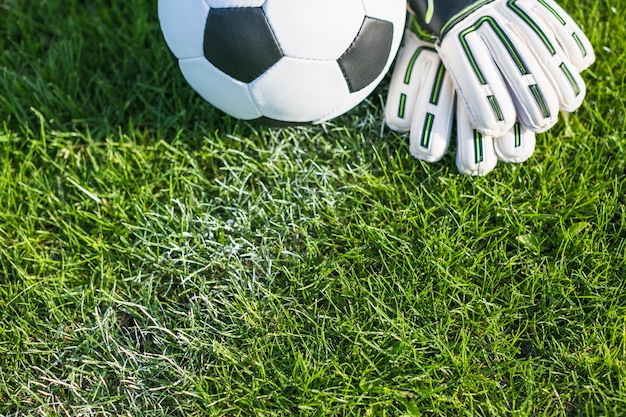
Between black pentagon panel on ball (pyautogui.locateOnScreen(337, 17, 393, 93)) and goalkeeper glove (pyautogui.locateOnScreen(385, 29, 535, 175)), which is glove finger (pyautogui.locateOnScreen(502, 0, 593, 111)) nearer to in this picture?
goalkeeper glove (pyautogui.locateOnScreen(385, 29, 535, 175))

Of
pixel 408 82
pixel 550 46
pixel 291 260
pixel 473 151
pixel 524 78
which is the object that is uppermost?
pixel 550 46

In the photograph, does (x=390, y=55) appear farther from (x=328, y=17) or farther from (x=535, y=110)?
(x=535, y=110)

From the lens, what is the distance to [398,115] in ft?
8.18

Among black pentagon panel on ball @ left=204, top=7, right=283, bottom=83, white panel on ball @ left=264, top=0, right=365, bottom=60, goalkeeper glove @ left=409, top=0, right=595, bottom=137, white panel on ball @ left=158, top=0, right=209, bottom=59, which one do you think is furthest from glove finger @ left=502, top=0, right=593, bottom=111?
white panel on ball @ left=158, top=0, right=209, bottom=59

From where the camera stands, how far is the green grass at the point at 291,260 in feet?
6.84

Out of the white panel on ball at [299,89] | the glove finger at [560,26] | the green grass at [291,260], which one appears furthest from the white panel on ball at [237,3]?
the glove finger at [560,26]

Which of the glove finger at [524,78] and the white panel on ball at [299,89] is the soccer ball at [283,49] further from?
the glove finger at [524,78]

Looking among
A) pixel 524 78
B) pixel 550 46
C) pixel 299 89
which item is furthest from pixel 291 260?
pixel 550 46

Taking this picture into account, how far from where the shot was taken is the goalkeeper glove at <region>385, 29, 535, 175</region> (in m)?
2.39

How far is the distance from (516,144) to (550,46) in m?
0.38

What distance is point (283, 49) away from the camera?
6.73ft

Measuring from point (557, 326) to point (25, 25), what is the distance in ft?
8.78

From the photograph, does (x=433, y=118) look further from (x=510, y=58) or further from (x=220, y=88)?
(x=220, y=88)

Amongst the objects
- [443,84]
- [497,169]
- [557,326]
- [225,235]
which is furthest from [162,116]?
[557,326]
